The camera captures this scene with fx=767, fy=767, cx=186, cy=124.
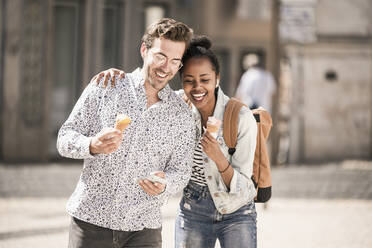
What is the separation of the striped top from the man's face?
0.50 metres

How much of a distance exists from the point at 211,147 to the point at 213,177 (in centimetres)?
22

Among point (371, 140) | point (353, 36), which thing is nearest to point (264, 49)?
point (353, 36)

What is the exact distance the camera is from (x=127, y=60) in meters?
15.5

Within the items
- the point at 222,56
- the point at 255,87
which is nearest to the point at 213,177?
the point at 255,87

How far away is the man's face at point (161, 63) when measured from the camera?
355 cm

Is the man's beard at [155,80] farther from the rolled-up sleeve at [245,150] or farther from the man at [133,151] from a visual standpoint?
the rolled-up sleeve at [245,150]

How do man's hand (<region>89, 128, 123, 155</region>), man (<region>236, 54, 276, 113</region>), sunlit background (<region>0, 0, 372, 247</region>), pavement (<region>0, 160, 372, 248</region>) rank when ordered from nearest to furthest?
man's hand (<region>89, 128, 123, 155</region>)
pavement (<region>0, 160, 372, 248</region>)
sunlit background (<region>0, 0, 372, 247</region>)
man (<region>236, 54, 276, 113</region>)

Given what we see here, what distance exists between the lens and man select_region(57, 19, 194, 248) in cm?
338

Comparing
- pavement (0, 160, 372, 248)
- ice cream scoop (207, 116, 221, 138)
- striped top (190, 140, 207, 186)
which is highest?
ice cream scoop (207, 116, 221, 138)

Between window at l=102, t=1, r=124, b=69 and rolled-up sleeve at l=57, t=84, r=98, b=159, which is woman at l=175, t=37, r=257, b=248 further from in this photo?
Answer: window at l=102, t=1, r=124, b=69

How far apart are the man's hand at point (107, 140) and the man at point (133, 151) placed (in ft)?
0.20

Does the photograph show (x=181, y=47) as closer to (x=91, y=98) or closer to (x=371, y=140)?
(x=91, y=98)

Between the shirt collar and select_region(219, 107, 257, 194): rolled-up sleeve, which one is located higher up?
the shirt collar

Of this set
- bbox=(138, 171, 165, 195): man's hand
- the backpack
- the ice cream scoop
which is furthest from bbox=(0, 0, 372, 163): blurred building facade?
bbox=(138, 171, 165, 195): man's hand
